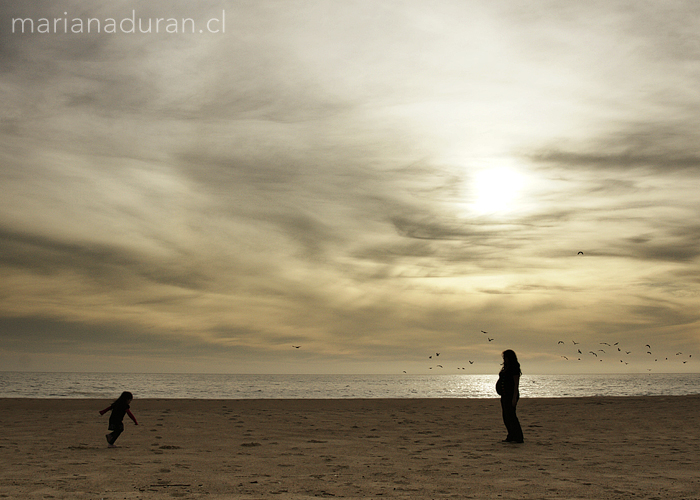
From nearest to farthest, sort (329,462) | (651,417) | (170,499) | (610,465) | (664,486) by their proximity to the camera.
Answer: (170,499)
(664,486)
(610,465)
(329,462)
(651,417)

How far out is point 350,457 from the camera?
12078 mm

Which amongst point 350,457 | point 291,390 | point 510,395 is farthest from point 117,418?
point 291,390

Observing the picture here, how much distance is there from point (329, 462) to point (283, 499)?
3.71 m

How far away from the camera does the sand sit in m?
8.50

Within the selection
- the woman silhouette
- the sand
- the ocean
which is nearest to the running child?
the sand

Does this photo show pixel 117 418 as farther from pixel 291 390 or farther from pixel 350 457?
pixel 291 390

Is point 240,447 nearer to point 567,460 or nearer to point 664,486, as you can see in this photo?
point 567,460

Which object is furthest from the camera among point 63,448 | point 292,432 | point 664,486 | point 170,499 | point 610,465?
point 292,432

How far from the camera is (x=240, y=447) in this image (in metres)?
13.7

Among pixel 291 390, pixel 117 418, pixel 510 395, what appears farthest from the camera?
pixel 291 390

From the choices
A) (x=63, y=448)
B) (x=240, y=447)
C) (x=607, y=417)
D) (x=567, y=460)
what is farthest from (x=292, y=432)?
(x=607, y=417)

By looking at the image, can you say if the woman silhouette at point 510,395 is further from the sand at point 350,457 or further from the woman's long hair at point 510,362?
the sand at point 350,457

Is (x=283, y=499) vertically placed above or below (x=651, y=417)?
above

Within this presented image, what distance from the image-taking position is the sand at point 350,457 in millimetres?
8500
